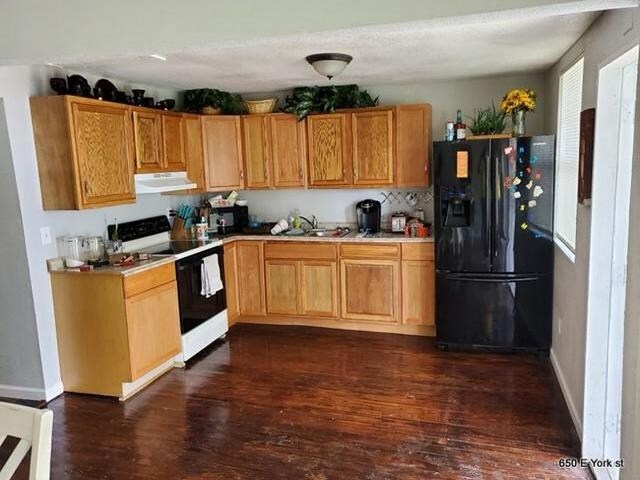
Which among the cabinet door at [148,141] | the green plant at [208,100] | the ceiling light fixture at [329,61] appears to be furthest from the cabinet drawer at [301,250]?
the ceiling light fixture at [329,61]

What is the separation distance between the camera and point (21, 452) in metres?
1.36

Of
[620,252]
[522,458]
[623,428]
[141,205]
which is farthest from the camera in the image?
[141,205]

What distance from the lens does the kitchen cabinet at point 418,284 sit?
14.7 ft

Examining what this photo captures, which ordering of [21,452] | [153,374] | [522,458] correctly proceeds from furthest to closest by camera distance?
1. [153,374]
2. [522,458]
3. [21,452]

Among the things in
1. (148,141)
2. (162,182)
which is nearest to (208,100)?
(148,141)

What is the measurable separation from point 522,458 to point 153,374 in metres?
2.63

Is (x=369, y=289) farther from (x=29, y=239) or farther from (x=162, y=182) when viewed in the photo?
(x=29, y=239)

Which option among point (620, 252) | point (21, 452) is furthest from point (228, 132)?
point (21, 452)

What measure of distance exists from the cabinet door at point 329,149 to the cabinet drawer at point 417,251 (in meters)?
0.87

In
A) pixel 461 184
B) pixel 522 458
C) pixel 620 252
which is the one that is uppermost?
pixel 461 184

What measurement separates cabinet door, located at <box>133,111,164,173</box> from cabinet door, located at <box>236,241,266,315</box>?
1.18 meters

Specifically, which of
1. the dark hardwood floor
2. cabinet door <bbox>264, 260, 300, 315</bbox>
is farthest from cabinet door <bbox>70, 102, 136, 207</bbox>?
cabinet door <bbox>264, 260, 300, 315</bbox>

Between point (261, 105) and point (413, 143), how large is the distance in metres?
1.53

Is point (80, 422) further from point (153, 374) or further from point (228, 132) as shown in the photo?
point (228, 132)
